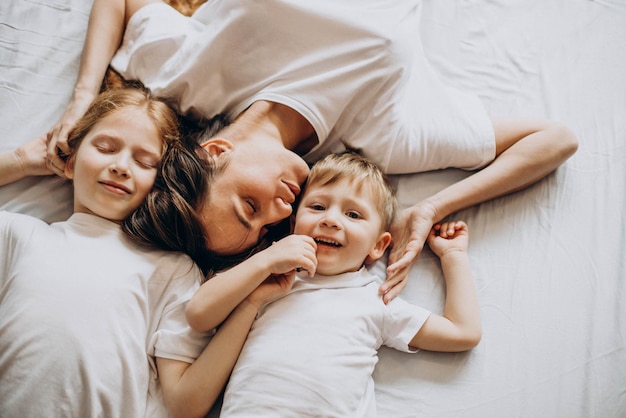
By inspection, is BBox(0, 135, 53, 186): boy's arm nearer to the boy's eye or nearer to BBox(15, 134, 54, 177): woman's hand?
BBox(15, 134, 54, 177): woman's hand

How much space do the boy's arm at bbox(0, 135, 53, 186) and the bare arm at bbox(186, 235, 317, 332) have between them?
0.47m

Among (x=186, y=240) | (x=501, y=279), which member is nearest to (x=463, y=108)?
(x=501, y=279)

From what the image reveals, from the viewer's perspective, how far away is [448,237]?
43.3 inches

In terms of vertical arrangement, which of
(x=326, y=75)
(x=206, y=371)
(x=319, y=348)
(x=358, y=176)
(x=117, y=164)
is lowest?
(x=206, y=371)

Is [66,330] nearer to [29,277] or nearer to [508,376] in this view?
[29,277]

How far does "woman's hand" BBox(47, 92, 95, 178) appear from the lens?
3.49 ft

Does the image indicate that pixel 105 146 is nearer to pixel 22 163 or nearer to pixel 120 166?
pixel 120 166

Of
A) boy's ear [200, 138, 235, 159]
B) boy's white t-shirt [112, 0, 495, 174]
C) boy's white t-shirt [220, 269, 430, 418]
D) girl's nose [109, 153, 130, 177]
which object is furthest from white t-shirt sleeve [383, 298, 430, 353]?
girl's nose [109, 153, 130, 177]

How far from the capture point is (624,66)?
1.30 meters

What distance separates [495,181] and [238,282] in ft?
1.98

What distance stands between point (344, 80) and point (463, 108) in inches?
12.0

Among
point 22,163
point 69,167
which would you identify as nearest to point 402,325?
point 69,167

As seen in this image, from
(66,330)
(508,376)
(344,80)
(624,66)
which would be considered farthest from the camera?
(624,66)

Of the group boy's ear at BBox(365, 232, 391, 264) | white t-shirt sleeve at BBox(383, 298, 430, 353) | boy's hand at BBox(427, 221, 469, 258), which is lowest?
white t-shirt sleeve at BBox(383, 298, 430, 353)
